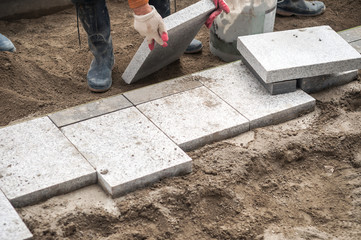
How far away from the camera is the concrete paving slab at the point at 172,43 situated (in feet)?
13.3

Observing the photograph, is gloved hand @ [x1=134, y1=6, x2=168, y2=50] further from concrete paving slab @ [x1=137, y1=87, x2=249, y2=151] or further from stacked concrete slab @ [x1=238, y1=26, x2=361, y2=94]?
stacked concrete slab @ [x1=238, y1=26, x2=361, y2=94]

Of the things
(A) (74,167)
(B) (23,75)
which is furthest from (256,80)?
(B) (23,75)

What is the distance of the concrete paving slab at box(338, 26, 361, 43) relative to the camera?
513 centimetres

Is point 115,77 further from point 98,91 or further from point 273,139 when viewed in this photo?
point 273,139

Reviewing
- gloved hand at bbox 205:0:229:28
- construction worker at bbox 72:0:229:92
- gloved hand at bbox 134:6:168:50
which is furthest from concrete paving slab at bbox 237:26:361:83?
gloved hand at bbox 134:6:168:50

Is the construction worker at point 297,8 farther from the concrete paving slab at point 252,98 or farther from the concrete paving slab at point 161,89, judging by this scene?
the concrete paving slab at point 161,89

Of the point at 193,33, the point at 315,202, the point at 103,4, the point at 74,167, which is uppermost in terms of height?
the point at 103,4

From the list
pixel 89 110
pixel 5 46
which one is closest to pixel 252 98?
pixel 89 110

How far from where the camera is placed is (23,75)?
455 centimetres

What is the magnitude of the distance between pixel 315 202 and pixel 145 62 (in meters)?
1.92

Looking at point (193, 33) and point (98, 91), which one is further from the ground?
point (193, 33)

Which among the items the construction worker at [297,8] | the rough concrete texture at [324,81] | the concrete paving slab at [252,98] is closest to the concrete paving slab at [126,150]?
the concrete paving slab at [252,98]

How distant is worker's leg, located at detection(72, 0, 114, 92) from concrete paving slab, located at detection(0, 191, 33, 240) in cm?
169

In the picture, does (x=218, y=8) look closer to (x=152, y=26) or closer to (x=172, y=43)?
(x=172, y=43)
